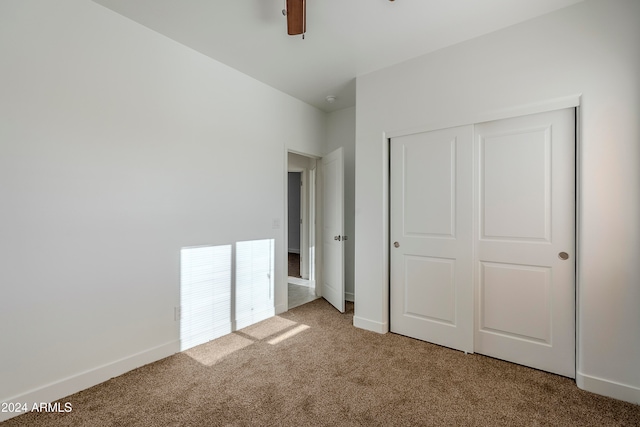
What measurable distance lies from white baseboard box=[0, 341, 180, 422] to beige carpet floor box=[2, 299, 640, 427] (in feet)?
0.17

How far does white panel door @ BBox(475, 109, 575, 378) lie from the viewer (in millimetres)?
2186

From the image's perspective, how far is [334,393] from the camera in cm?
197

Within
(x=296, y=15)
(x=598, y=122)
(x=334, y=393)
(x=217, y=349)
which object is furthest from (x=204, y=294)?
(x=598, y=122)

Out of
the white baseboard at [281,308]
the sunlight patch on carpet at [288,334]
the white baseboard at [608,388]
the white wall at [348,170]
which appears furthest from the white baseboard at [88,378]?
the white baseboard at [608,388]

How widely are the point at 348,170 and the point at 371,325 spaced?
6.71 ft

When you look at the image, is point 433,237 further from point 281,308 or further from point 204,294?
point 204,294

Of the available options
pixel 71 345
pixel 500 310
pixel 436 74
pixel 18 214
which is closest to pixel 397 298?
pixel 500 310

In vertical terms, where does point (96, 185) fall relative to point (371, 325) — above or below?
above

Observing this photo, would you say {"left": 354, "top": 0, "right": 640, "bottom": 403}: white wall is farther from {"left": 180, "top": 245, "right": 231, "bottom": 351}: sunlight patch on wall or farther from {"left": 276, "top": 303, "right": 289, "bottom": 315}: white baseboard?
{"left": 276, "top": 303, "right": 289, "bottom": 315}: white baseboard

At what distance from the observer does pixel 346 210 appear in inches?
164

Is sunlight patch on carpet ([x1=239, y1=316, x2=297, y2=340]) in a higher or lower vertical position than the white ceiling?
lower

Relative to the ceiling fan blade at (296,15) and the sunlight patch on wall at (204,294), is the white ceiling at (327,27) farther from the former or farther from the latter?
the sunlight patch on wall at (204,294)

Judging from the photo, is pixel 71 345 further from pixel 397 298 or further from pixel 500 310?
pixel 500 310

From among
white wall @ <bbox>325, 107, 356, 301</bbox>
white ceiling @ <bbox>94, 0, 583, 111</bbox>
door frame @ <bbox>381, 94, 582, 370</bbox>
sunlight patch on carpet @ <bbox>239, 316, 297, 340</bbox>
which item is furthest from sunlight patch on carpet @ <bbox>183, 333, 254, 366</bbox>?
white ceiling @ <bbox>94, 0, 583, 111</bbox>
